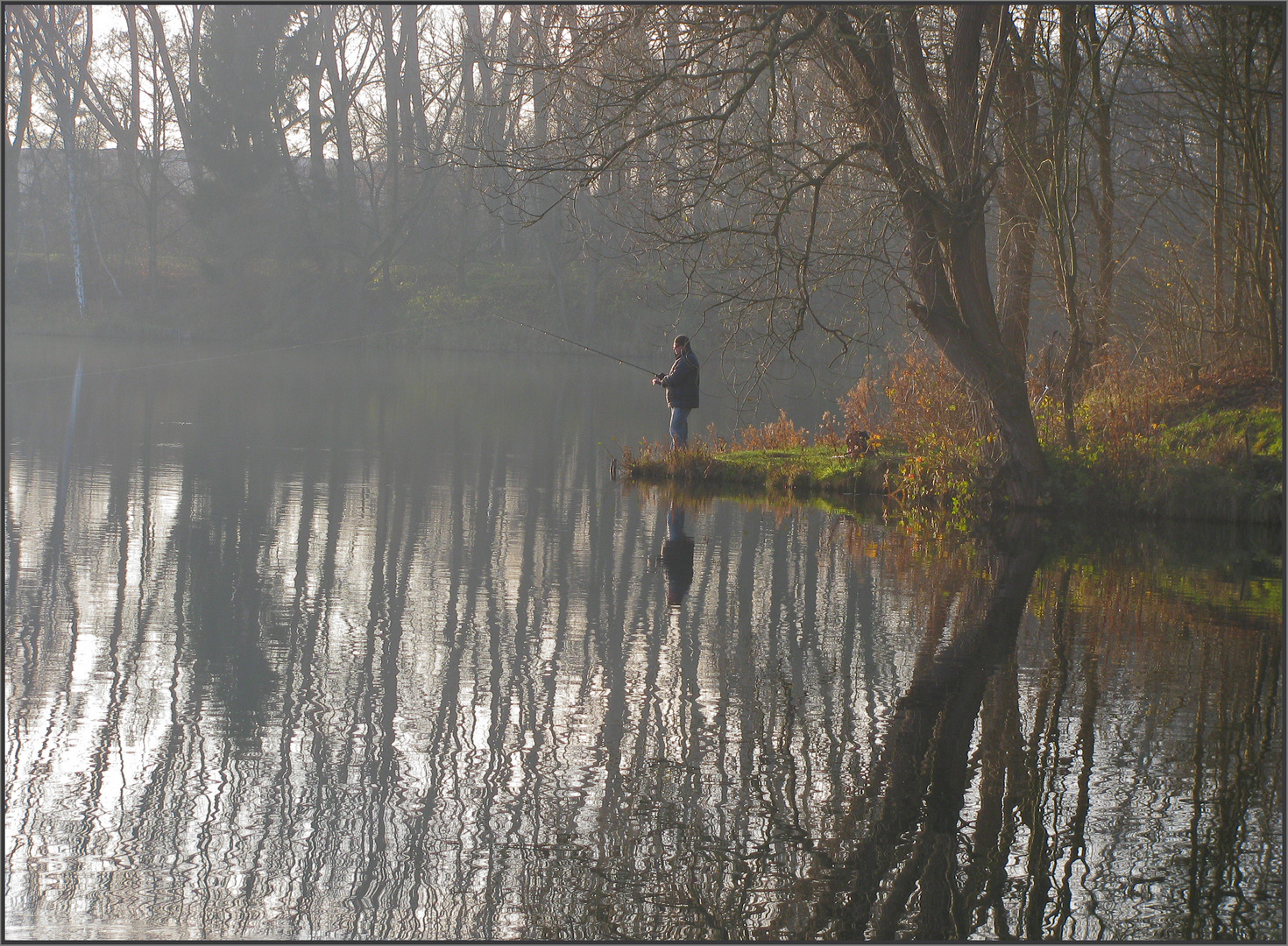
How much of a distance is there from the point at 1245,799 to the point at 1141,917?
1.17 metres

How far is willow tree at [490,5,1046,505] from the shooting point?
10.5m

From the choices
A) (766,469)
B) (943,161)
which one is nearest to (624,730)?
(943,161)

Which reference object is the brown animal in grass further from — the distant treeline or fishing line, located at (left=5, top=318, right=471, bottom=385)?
fishing line, located at (left=5, top=318, right=471, bottom=385)

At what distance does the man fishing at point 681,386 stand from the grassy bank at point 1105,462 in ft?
1.07

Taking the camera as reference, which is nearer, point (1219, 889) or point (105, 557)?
point (1219, 889)

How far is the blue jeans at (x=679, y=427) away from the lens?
1541cm

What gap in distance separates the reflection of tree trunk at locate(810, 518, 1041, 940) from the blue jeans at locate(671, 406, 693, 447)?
8308 millimetres

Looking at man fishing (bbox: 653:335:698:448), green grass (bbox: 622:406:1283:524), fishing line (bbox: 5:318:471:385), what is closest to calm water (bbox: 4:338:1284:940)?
green grass (bbox: 622:406:1283:524)

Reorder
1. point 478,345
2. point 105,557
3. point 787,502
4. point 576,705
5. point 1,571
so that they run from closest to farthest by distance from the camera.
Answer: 1. point 576,705
2. point 1,571
3. point 105,557
4. point 787,502
5. point 478,345

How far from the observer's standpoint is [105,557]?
28.2 feet

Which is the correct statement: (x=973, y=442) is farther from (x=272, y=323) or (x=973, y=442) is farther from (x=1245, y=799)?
(x=272, y=323)

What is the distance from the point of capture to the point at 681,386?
1557 cm

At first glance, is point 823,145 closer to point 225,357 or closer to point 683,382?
point 683,382

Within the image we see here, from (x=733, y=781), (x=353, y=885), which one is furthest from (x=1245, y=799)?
(x=353, y=885)
